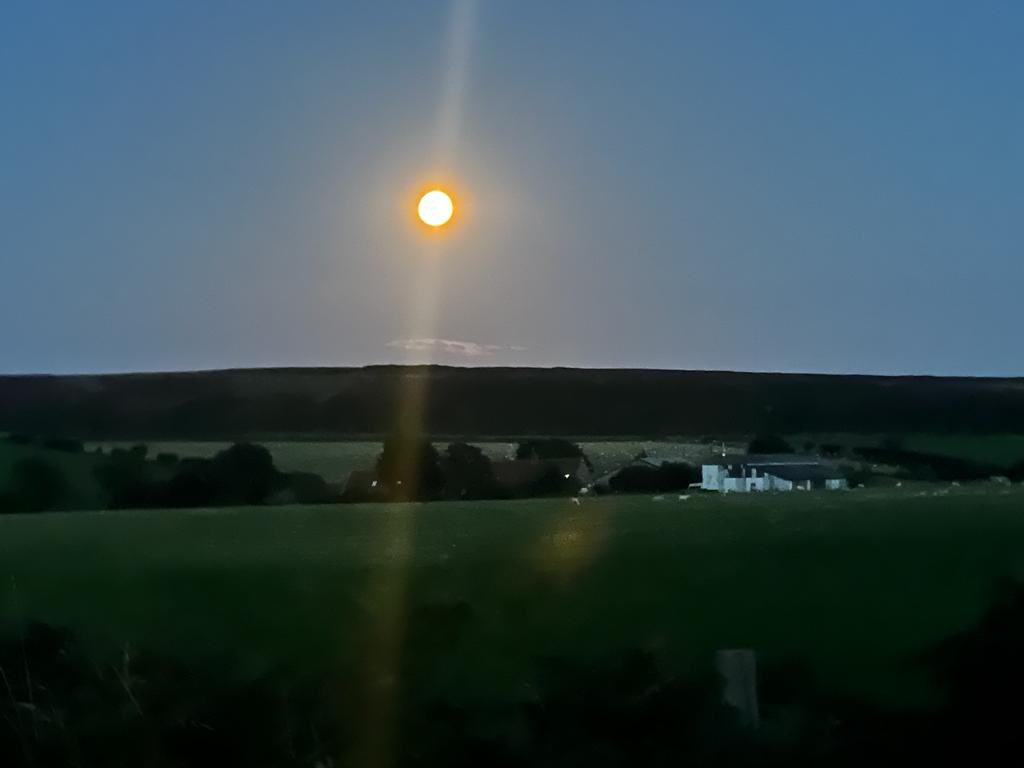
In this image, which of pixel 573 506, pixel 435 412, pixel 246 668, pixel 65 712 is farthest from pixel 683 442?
pixel 65 712

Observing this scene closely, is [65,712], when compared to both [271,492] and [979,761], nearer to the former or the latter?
[271,492]

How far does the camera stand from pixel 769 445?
6457 millimetres

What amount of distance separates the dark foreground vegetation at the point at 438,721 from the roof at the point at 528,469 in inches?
43.1

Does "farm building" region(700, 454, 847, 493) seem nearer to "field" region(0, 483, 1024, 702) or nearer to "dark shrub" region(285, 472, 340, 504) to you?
"field" region(0, 483, 1024, 702)

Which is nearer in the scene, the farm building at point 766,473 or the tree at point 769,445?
the farm building at point 766,473

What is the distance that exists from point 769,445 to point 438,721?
2.48m

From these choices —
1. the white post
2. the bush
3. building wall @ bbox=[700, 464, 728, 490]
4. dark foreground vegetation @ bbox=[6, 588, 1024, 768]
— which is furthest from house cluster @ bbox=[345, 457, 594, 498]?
the white post

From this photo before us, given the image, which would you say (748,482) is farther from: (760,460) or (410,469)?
(410,469)

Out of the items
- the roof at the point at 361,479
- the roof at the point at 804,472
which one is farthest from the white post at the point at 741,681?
the roof at the point at 361,479

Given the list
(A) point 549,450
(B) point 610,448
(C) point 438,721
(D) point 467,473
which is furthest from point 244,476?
(B) point 610,448

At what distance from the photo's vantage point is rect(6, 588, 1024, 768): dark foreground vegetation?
491 cm

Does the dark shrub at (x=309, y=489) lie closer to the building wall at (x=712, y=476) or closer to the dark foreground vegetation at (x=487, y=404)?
the dark foreground vegetation at (x=487, y=404)

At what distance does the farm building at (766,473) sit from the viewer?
6172 millimetres

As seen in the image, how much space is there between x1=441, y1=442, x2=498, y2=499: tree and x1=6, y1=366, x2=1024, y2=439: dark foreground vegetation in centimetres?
14
